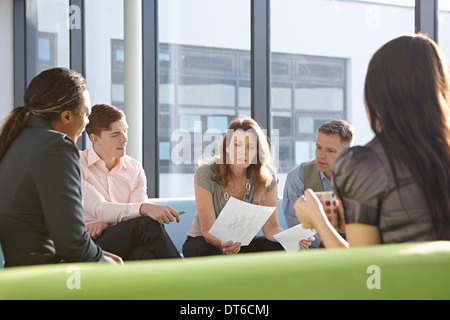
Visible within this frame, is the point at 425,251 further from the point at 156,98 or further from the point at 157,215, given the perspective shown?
the point at 156,98

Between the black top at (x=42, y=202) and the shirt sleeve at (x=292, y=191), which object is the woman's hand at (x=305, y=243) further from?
the black top at (x=42, y=202)

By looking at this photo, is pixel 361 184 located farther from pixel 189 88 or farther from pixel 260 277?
pixel 189 88

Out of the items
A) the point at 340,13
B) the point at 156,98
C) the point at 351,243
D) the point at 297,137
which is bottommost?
the point at 351,243

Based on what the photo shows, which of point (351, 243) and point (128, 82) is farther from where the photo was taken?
point (128, 82)

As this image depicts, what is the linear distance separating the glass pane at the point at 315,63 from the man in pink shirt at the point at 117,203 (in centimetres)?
174

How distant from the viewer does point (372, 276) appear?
2.95 feet

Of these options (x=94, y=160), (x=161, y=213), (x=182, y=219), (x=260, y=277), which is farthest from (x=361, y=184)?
(x=182, y=219)

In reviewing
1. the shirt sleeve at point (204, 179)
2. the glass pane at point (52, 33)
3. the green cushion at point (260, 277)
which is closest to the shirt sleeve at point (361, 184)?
the green cushion at point (260, 277)

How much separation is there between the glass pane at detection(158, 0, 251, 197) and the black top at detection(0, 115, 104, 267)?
3.12 metres

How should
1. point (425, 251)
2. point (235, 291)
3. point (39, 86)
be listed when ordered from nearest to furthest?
point (235, 291) → point (425, 251) → point (39, 86)

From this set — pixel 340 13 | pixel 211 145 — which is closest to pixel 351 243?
pixel 211 145

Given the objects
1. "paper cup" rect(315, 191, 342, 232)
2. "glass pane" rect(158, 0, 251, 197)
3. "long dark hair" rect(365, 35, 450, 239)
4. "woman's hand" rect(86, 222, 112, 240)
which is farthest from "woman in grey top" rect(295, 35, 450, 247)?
"glass pane" rect(158, 0, 251, 197)

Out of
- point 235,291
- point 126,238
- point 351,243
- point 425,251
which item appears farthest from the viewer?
Result: point 126,238

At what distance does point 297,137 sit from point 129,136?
1434 mm
